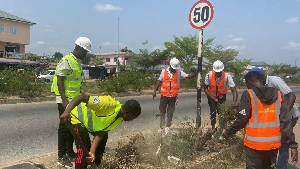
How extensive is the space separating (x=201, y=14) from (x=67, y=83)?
8.73ft

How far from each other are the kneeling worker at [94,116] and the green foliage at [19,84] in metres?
7.47

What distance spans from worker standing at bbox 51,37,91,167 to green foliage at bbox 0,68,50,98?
659 centimetres

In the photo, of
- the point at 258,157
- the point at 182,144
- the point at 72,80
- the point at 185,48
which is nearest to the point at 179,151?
the point at 182,144

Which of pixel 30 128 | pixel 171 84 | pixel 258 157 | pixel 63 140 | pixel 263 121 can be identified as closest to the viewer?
pixel 263 121

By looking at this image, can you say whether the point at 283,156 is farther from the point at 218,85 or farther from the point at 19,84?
the point at 19,84

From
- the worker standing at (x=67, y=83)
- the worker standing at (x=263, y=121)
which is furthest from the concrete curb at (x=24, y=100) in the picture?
the worker standing at (x=263, y=121)

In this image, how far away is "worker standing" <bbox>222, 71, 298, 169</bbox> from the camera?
2482 mm

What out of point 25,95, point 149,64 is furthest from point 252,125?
point 149,64

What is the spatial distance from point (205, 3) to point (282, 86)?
200 cm

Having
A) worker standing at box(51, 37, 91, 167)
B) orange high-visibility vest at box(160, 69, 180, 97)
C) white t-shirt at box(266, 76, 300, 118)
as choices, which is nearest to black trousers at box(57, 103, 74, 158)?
worker standing at box(51, 37, 91, 167)

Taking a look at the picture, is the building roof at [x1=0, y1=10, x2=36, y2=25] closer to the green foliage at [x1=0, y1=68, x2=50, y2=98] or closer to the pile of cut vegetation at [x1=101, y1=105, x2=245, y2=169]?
the green foliage at [x1=0, y1=68, x2=50, y2=98]

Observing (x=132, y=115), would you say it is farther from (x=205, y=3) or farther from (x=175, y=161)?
(x=205, y=3)

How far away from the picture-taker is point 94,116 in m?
2.76

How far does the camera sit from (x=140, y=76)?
14766 millimetres
